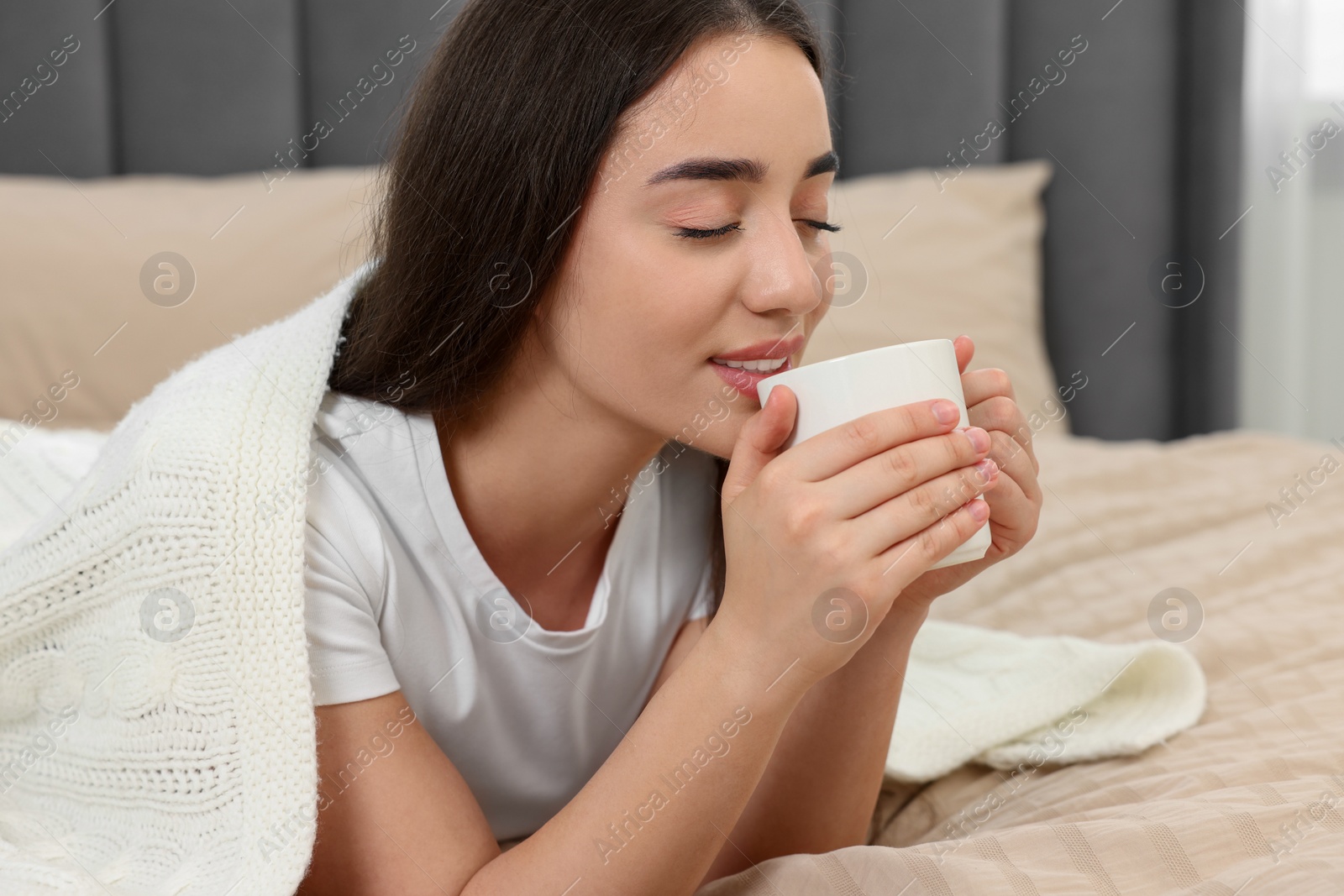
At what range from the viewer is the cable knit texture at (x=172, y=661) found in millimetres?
702

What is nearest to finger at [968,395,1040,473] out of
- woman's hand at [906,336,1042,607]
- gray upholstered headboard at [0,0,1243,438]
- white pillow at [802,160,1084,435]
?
woman's hand at [906,336,1042,607]

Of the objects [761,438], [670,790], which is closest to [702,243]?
[761,438]

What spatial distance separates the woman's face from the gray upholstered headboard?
1.40m

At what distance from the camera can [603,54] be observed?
2.67 feet

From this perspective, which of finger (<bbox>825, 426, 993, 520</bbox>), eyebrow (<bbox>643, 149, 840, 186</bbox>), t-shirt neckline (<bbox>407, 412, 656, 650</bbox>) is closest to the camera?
finger (<bbox>825, 426, 993, 520</bbox>)

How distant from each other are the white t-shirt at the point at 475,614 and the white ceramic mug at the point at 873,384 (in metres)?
0.33

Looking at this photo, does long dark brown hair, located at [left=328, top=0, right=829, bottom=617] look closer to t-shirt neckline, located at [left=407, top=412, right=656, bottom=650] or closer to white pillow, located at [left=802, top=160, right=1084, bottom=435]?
t-shirt neckline, located at [left=407, top=412, right=656, bottom=650]

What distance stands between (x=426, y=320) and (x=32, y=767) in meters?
0.44

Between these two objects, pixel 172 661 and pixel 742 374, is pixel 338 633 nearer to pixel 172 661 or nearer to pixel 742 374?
pixel 172 661

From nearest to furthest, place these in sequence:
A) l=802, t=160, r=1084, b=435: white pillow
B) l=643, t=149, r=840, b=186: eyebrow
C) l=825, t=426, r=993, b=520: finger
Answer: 1. l=825, t=426, r=993, b=520: finger
2. l=643, t=149, r=840, b=186: eyebrow
3. l=802, t=160, r=1084, b=435: white pillow

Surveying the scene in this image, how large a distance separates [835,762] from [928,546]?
0.31 meters

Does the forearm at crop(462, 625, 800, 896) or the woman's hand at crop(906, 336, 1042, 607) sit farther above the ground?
the woman's hand at crop(906, 336, 1042, 607)

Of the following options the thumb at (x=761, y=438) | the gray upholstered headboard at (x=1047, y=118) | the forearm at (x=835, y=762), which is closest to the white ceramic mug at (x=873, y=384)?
the thumb at (x=761, y=438)

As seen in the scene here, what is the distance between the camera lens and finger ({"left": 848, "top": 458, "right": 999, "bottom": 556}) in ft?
2.19
